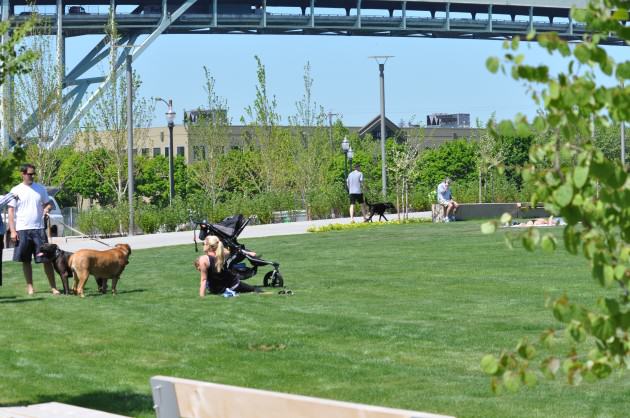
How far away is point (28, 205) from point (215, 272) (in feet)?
8.53

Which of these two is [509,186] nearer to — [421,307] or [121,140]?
[121,140]

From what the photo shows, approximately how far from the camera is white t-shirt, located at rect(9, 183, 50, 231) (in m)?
16.4

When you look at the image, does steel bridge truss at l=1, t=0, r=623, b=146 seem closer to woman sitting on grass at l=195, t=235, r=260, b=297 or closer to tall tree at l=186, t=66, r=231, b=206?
tall tree at l=186, t=66, r=231, b=206

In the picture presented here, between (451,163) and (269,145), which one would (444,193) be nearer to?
(269,145)

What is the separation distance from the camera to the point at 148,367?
10.5 meters

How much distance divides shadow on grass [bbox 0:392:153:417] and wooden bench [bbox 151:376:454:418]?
11.0ft

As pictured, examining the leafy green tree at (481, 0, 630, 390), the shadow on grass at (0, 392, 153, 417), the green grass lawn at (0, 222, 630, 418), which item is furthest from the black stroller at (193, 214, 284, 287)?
the leafy green tree at (481, 0, 630, 390)

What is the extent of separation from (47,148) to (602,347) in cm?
3922

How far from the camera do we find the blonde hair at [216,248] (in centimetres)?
1606

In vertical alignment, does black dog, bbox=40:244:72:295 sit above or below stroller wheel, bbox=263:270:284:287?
above

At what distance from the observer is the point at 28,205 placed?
16406 mm

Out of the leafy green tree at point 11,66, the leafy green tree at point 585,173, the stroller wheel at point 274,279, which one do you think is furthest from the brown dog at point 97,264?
the leafy green tree at point 585,173

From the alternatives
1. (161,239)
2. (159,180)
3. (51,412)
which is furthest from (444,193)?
(159,180)

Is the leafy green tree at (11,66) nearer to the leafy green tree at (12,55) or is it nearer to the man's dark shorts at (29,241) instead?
the leafy green tree at (12,55)
